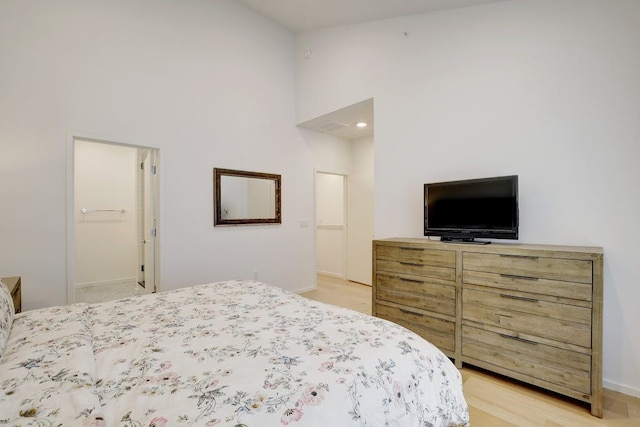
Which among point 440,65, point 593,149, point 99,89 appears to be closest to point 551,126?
point 593,149

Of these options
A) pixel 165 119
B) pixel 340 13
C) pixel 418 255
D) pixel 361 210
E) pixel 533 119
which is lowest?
pixel 418 255

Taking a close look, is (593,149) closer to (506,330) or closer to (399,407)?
(506,330)

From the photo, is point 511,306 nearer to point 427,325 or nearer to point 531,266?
point 531,266

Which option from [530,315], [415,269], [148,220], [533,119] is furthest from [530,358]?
[148,220]

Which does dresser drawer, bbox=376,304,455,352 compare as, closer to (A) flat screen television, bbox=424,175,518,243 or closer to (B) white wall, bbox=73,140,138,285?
(A) flat screen television, bbox=424,175,518,243

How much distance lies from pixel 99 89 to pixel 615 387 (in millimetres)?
4968

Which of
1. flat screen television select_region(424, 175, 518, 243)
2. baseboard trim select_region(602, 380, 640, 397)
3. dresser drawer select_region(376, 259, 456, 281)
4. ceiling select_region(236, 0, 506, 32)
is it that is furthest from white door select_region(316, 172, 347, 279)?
baseboard trim select_region(602, 380, 640, 397)

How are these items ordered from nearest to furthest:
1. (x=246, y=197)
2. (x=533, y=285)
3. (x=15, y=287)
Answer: (x=533, y=285), (x=15, y=287), (x=246, y=197)

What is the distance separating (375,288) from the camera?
9.57 feet

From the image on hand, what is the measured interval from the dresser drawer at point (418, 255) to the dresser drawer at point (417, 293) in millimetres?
162

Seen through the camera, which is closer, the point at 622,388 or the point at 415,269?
the point at 622,388

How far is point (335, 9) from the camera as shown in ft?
11.4

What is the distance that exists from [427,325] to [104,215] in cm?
532

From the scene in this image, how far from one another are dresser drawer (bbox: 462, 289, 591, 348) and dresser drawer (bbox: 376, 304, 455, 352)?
0.65ft
